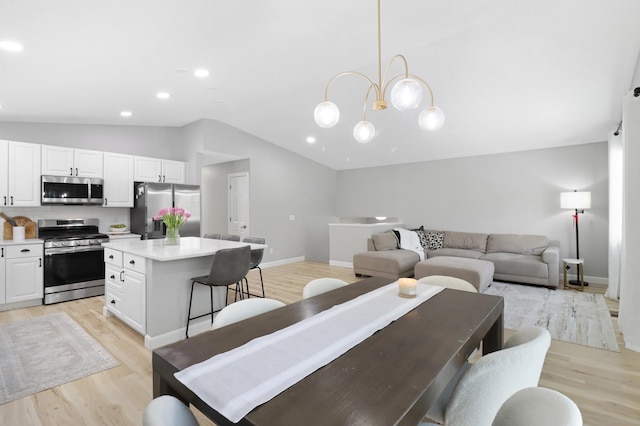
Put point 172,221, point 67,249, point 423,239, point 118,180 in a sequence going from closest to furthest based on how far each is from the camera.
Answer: point 172,221, point 67,249, point 118,180, point 423,239

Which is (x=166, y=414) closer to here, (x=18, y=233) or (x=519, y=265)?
(x=18, y=233)

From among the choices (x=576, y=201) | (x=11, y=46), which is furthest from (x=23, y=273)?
(x=576, y=201)

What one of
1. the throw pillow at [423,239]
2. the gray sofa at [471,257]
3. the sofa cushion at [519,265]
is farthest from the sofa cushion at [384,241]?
the sofa cushion at [519,265]

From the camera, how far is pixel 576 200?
16.4 ft

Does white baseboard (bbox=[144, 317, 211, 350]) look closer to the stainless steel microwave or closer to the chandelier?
the chandelier

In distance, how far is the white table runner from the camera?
889 millimetres

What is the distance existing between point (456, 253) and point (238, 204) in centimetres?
449

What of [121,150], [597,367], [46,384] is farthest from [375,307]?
[121,150]

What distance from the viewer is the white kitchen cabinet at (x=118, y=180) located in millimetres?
4852

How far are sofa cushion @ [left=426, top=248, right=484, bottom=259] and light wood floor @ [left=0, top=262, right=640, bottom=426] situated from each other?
2596 mm

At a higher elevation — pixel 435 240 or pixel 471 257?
pixel 435 240

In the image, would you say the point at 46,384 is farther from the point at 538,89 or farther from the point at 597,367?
the point at 538,89

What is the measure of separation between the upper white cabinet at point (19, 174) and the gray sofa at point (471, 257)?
4792 millimetres

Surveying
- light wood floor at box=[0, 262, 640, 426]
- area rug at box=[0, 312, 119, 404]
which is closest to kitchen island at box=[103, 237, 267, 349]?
light wood floor at box=[0, 262, 640, 426]
